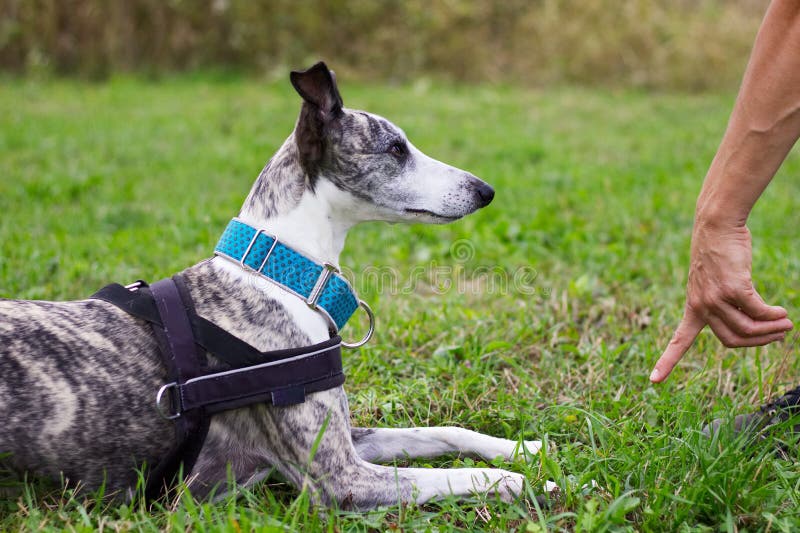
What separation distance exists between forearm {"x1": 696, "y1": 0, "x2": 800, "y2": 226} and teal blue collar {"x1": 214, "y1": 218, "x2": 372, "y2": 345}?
116cm

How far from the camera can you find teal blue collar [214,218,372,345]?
2.37 m

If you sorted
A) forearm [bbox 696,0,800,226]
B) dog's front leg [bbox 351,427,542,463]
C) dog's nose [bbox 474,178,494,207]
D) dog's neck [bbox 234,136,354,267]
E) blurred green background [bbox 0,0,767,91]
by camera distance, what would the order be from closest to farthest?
forearm [bbox 696,0,800,226] < dog's neck [bbox 234,136,354,267] < dog's front leg [bbox 351,427,542,463] < dog's nose [bbox 474,178,494,207] < blurred green background [bbox 0,0,767,91]

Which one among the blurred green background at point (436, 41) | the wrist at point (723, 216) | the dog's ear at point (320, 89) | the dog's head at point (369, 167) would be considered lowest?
the wrist at point (723, 216)

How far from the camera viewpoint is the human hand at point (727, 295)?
7.07 feet

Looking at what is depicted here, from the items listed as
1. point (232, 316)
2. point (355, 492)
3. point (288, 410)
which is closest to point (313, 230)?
point (232, 316)

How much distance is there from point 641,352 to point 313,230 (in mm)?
1688

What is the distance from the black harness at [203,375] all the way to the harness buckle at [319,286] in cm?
16

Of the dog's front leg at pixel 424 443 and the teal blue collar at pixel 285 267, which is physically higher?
the teal blue collar at pixel 285 267

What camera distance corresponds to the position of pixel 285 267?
238cm

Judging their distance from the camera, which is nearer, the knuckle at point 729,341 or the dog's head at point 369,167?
the knuckle at point 729,341

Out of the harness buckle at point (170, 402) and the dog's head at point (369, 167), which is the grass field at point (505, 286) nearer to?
the harness buckle at point (170, 402)

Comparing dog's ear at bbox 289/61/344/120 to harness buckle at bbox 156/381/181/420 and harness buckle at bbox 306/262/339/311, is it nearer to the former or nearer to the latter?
harness buckle at bbox 306/262/339/311

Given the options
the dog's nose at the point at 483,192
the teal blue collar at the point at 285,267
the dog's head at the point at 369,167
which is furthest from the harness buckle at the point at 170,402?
the dog's nose at the point at 483,192

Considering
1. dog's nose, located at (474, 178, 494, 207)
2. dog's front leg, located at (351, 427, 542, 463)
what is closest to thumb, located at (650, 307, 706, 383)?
dog's front leg, located at (351, 427, 542, 463)
